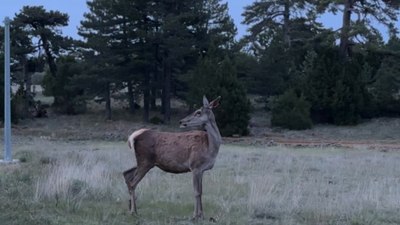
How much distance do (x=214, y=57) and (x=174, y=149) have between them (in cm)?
3948

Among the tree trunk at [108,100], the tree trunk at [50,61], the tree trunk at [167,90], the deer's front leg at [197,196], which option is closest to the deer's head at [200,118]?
the deer's front leg at [197,196]

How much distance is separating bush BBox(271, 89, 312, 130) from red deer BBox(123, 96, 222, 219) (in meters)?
40.4

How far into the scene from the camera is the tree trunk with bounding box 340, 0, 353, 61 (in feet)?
177

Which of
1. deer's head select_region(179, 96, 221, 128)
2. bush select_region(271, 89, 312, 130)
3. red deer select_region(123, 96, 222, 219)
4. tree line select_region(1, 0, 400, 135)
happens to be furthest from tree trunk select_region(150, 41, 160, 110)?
deer's head select_region(179, 96, 221, 128)

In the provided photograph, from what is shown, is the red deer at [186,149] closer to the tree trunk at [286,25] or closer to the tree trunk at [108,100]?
the tree trunk at [108,100]

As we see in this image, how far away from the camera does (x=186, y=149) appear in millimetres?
10039

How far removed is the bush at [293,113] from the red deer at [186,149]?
4044 centimetres

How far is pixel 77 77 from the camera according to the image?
54.3 meters

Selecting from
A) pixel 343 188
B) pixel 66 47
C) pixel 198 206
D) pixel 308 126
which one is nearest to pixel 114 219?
pixel 198 206

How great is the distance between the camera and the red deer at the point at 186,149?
9.91m

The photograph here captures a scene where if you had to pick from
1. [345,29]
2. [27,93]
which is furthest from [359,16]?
[27,93]

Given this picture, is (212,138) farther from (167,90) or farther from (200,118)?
(167,90)

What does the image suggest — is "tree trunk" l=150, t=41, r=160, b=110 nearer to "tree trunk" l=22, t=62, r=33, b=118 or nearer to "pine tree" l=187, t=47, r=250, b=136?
"pine tree" l=187, t=47, r=250, b=136

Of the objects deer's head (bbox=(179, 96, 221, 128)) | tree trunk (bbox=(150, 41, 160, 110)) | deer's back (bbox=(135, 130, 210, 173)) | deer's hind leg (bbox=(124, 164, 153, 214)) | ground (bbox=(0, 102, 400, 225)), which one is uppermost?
tree trunk (bbox=(150, 41, 160, 110))
